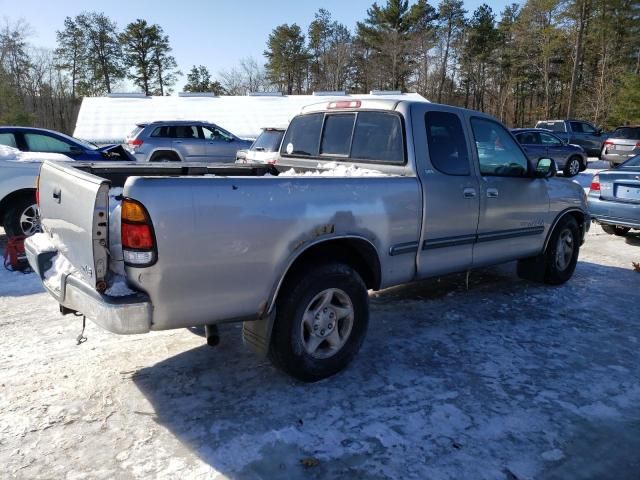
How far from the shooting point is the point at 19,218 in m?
6.57

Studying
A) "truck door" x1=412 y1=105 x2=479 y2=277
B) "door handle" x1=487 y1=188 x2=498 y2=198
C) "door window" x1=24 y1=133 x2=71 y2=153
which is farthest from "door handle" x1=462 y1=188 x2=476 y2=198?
"door window" x1=24 y1=133 x2=71 y2=153

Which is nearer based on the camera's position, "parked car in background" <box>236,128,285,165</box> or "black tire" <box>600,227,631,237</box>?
"black tire" <box>600,227,631,237</box>

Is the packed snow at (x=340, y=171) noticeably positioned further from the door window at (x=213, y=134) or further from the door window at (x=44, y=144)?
the door window at (x=213, y=134)

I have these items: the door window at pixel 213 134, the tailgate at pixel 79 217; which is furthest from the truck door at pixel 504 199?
the door window at pixel 213 134

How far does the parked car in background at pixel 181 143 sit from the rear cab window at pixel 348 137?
1058 cm

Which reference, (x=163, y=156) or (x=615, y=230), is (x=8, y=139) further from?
(x=615, y=230)

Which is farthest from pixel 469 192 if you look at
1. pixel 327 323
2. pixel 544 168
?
pixel 327 323

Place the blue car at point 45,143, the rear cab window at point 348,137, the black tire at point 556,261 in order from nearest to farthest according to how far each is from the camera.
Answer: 1. the rear cab window at point 348,137
2. the black tire at point 556,261
3. the blue car at point 45,143

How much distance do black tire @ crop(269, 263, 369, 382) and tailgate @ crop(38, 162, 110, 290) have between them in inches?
43.9

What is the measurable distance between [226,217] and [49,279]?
140 cm

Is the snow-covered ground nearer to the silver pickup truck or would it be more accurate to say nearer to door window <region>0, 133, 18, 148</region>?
the silver pickup truck

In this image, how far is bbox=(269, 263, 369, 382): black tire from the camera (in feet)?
10.3

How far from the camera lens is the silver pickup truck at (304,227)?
8.55 feet

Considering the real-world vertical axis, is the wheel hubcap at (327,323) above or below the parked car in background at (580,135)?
below
